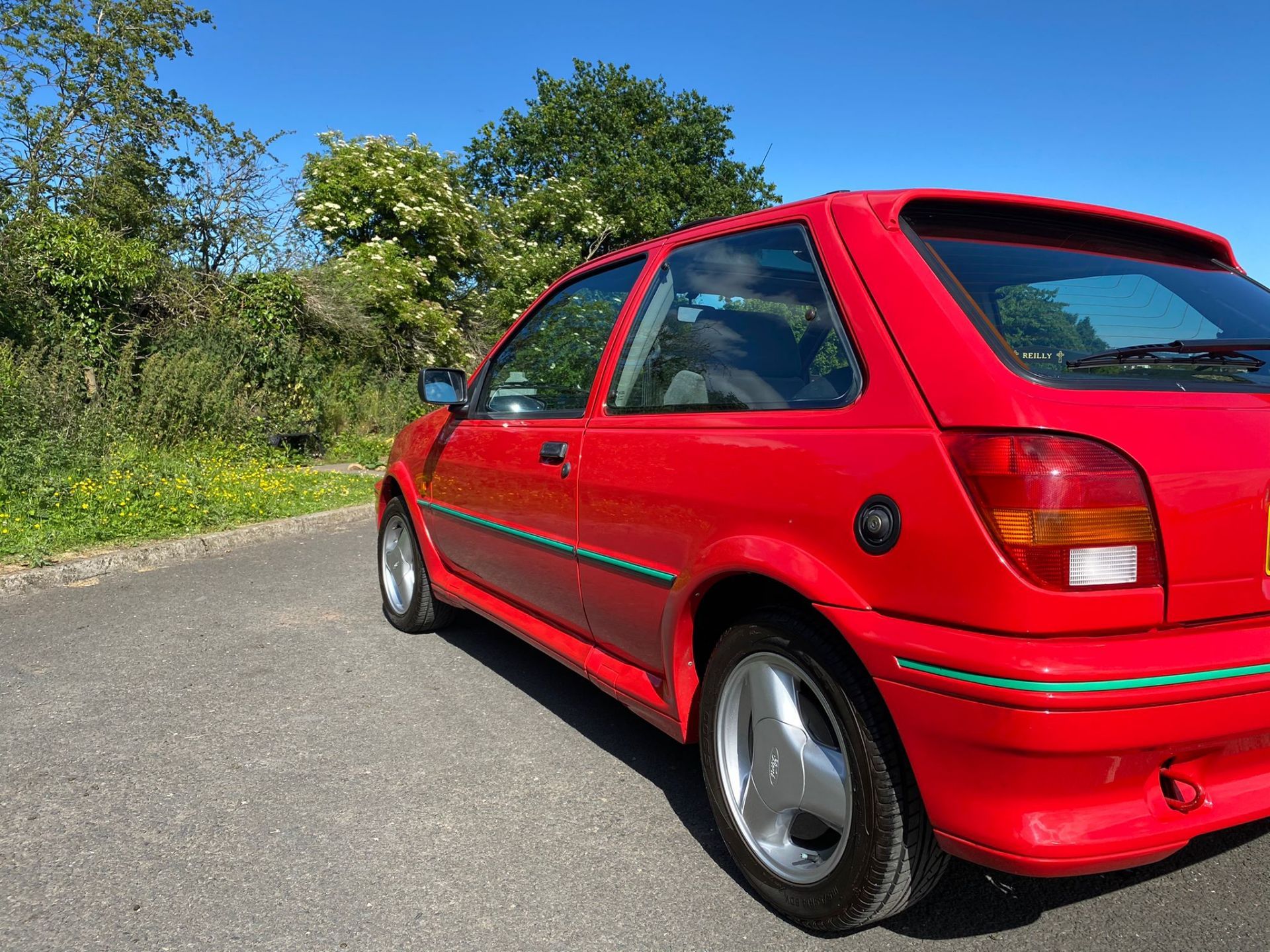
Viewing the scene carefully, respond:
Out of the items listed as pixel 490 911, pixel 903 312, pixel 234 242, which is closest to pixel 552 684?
pixel 490 911

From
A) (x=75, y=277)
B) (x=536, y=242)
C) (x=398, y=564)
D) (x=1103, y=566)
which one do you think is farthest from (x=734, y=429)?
(x=536, y=242)

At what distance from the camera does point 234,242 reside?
14.5 m

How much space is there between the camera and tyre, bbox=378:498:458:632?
5023mm

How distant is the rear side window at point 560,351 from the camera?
347cm

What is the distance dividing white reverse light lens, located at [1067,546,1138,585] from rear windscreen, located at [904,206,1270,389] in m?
0.38

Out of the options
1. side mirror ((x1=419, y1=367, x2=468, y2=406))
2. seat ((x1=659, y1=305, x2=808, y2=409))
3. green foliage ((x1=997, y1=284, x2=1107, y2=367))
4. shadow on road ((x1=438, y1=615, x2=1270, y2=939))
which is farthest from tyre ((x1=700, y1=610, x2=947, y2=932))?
side mirror ((x1=419, y1=367, x2=468, y2=406))

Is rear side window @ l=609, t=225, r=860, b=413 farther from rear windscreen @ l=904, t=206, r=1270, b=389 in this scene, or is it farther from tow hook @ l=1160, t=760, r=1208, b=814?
tow hook @ l=1160, t=760, r=1208, b=814

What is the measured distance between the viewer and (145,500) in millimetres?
8094

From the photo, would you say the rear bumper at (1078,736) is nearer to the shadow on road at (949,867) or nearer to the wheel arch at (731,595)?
the wheel arch at (731,595)

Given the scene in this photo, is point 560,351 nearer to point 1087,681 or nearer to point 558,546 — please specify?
point 558,546

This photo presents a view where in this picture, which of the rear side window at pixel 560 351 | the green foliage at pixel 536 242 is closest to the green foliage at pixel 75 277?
the rear side window at pixel 560 351

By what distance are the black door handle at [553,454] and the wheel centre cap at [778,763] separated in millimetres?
1280

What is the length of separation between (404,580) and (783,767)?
129 inches

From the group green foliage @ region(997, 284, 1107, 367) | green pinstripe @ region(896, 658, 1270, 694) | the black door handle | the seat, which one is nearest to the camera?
green pinstripe @ region(896, 658, 1270, 694)
